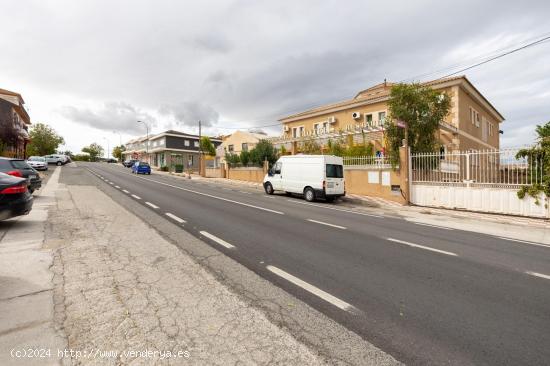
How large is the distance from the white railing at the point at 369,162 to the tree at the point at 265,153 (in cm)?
997

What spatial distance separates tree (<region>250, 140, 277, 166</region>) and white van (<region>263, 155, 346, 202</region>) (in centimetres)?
1028

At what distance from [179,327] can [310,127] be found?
3372cm

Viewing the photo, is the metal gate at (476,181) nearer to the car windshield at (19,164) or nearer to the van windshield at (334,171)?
the van windshield at (334,171)

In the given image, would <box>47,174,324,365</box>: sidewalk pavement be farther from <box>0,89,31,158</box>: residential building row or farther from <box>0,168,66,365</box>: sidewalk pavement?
<box>0,89,31,158</box>: residential building row

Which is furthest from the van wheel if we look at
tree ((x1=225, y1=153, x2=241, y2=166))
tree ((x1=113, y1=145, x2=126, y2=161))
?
tree ((x1=113, y1=145, x2=126, y2=161))

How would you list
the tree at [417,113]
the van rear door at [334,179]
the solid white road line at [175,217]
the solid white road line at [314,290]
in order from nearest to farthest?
1. the solid white road line at [314,290]
2. the solid white road line at [175,217]
3. the van rear door at [334,179]
4. the tree at [417,113]

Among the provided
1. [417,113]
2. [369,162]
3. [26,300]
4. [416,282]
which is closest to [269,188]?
[369,162]

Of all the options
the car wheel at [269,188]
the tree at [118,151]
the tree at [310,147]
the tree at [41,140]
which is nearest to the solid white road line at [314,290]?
the car wheel at [269,188]

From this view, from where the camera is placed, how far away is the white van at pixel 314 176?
49.1 feet

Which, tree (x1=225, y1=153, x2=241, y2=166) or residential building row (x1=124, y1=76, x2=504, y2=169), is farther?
tree (x1=225, y1=153, x2=241, y2=166)

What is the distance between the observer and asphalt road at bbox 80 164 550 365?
2.83 m

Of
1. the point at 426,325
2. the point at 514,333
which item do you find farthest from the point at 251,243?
the point at 514,333

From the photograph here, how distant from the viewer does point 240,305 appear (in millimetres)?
3428

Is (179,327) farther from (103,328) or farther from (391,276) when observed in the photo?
(391,276)
